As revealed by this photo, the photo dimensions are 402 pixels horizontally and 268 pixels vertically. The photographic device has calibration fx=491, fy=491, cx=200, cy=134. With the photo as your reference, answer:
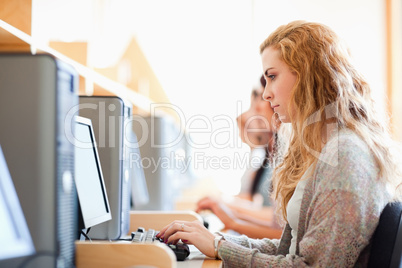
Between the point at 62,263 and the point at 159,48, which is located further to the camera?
the point at 159,48

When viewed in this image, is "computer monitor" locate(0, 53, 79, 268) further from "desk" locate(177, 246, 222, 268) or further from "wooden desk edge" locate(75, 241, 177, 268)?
"desk" locate(177, 246, 222, 268)

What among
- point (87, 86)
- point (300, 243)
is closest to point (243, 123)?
point (87, 86)

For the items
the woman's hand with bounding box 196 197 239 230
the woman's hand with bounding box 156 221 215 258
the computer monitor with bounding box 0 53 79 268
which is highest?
the computer monitor with bounding box 0 53 79 268

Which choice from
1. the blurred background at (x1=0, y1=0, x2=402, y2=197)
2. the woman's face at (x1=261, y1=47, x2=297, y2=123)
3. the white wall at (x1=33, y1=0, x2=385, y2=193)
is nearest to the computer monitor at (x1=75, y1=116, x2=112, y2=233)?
the woman's face at (x1=261, y1=47, x2=297, y2=123)

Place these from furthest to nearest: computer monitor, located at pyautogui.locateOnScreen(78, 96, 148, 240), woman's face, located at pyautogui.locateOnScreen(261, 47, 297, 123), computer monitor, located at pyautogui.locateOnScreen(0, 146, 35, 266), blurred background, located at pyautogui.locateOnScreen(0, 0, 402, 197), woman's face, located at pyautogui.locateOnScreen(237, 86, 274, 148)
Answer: blurred background, located at pyautogui.locateOnScreen(0, 0, 402, 197) → woman's face, located at pyautogui.locateOnScreen(237, 86, 274, 148) → computer monitor, located at pyautogui.locateOnScreen(78, 96, 148, 240) → woman's face, located at pyautogui.locateOnScreen(261, 47, 297, 123) → computer monitor, located at pyautogui.locateOnScreen(0, 146, 35, 266)

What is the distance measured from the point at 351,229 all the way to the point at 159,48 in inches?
136

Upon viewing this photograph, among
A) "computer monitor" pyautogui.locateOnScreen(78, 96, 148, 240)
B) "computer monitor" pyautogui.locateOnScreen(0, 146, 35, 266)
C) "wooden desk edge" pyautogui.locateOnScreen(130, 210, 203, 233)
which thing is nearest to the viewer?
"computer monitor" pyautogui.locateOnScreen(0, 146, 35, 266)

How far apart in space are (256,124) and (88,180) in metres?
1.54

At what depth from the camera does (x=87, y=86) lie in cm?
201

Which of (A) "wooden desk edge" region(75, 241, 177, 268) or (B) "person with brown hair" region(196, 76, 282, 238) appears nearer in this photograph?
(A) "wooden desk edge" region(75, 241, 177, 268)

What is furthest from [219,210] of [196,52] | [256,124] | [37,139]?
[196,52]

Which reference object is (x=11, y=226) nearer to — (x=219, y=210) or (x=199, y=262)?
(x=199, y=262)

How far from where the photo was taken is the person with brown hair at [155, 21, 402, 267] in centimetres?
111

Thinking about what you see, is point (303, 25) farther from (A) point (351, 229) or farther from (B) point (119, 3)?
(B) point (119, 3)
